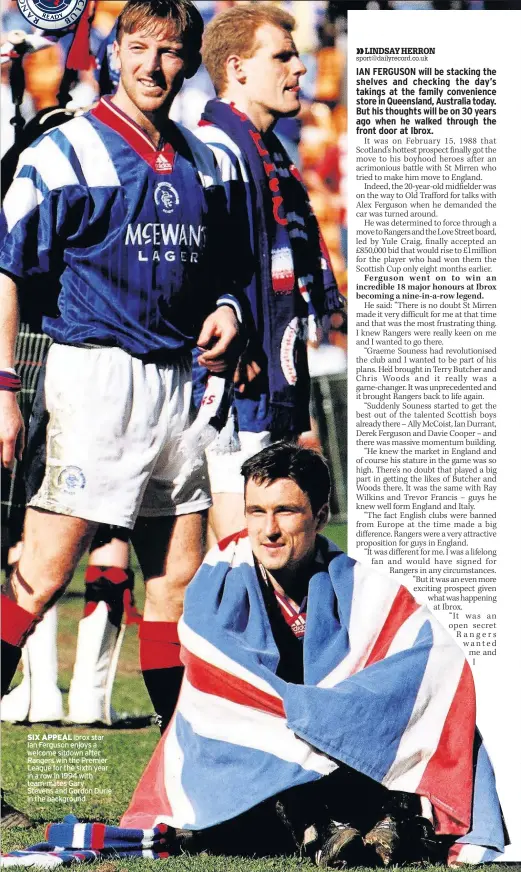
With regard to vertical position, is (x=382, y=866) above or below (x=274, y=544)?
below

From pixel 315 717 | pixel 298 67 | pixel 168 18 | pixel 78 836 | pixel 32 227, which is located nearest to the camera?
pixel 315 717

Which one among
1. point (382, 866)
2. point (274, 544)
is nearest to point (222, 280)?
point (274, 544)

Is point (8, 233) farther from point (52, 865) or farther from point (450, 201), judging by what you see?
point (52, 865)

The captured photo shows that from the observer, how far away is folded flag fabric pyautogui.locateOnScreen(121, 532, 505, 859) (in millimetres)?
3945

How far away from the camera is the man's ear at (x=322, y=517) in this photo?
430 centimetres

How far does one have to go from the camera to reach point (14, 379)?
432 cm

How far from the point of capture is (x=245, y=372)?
4445 millimetres

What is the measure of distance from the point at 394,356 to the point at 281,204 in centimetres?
67

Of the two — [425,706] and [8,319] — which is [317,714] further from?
[8,319]

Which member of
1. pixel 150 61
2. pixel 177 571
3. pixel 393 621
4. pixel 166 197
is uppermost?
pixel 150 61

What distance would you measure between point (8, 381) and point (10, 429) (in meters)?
0.16

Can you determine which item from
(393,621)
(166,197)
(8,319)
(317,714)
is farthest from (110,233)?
(317,714)

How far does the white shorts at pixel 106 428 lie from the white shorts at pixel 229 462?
17 centimetres

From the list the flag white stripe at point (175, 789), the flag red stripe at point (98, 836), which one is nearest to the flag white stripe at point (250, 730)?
the flag white stripe at point (175, 789)
